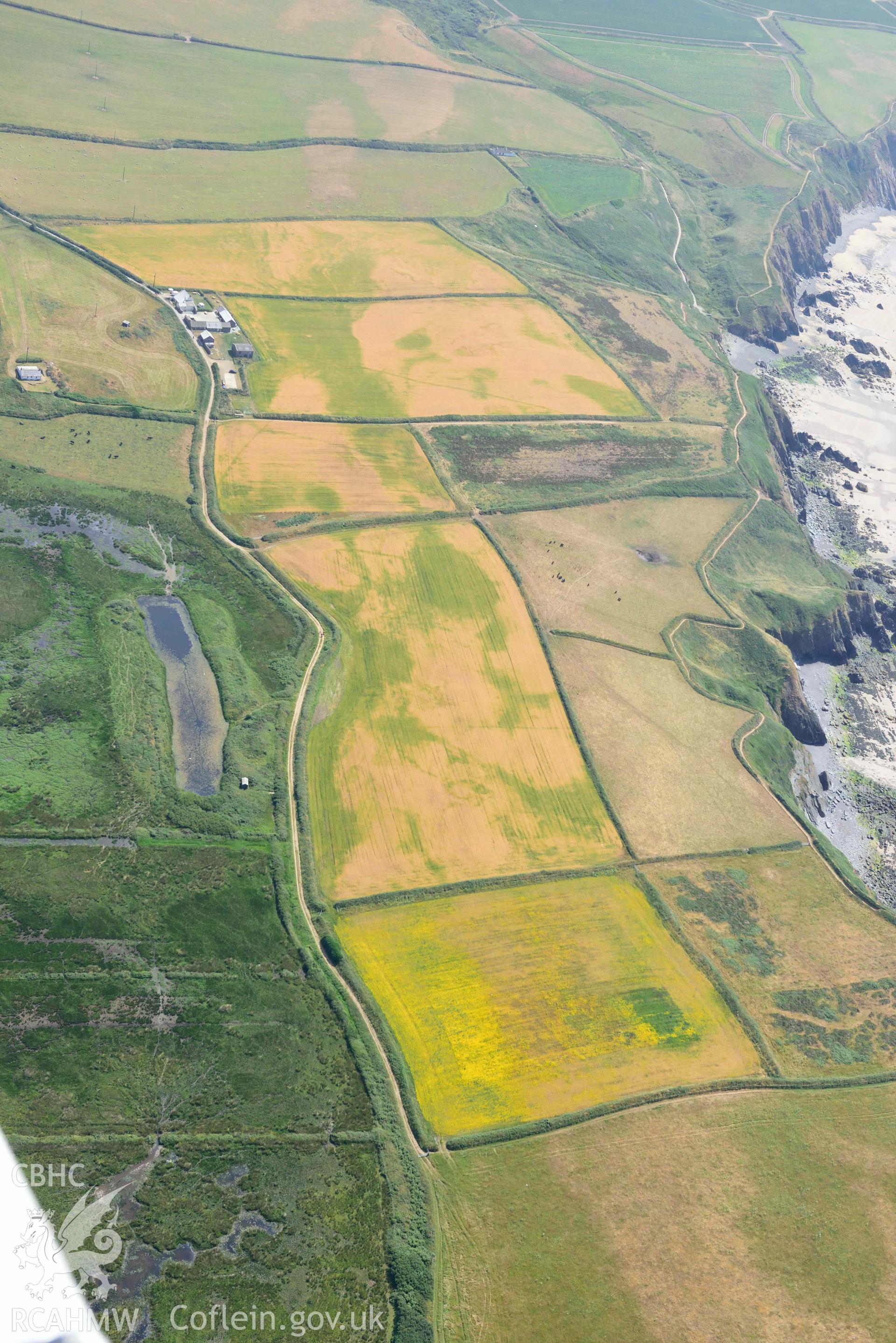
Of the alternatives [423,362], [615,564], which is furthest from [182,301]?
[615,564]

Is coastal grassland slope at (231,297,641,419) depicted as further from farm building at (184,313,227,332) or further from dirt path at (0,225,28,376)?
dirt path at (0,225,28,376)

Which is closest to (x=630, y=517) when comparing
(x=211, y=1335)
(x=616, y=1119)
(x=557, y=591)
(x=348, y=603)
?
(x=557, y=591)

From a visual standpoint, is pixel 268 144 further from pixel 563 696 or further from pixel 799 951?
pixel 799 951

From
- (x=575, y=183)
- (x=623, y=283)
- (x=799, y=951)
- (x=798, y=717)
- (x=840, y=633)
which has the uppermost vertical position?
(x=575, y=183)

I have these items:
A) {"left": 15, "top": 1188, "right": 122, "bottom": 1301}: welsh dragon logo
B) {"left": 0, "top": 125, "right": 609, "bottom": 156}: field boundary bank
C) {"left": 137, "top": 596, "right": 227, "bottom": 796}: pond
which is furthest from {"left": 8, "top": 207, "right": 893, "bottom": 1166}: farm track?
{"left": 0, "top": 125, "right": 609, "bottom": 156}: field boundary bank

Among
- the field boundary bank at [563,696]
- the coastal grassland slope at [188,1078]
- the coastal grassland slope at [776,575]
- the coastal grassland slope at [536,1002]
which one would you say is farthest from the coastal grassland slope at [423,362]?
the coastal grassland slope at [188,1078]

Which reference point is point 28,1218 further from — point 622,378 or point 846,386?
Answer: point 846,386

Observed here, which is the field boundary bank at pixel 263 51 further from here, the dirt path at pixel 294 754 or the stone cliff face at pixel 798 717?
the stone cliff face at pixel 798 717
